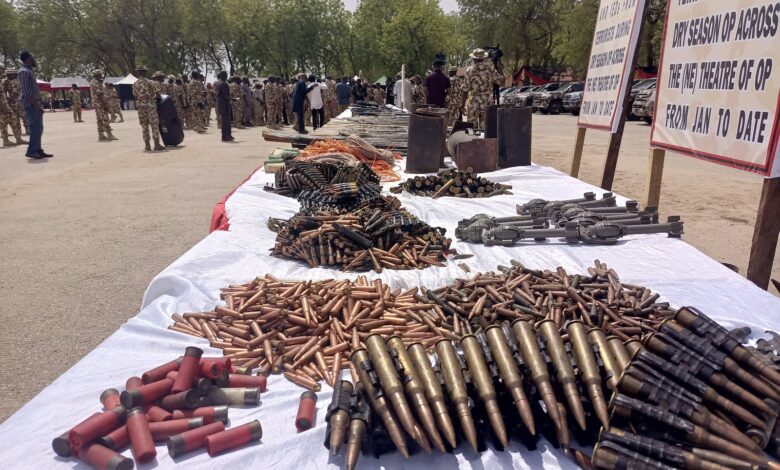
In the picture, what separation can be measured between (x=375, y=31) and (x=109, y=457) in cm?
6483

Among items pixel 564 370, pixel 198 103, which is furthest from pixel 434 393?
pixel 198 103

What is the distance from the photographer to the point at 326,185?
789cm

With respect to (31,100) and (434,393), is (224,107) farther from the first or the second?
(434,393)

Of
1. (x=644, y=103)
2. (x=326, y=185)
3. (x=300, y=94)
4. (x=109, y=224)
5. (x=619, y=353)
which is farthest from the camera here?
(x=644, y=103)

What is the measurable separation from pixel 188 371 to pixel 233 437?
54 cm

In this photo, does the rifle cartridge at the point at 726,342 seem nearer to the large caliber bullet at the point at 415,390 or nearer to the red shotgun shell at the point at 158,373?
the large caliber bullet at the point at 415,390

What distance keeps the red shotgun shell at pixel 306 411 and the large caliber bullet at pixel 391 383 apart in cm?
46

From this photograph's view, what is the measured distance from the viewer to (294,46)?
193ft

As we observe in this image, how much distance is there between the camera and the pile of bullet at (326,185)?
6859mm

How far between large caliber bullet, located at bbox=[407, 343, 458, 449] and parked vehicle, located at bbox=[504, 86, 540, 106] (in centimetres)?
3674

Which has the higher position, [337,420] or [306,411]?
[337,420]

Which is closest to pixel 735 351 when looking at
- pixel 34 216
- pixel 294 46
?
pixel 34 216

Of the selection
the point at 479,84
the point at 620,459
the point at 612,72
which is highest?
the point at 479,84

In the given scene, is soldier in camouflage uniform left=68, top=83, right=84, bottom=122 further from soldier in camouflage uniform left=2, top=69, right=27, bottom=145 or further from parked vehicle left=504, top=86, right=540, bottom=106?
parked vehicle left=504, top=86, right=540, bottom=106
